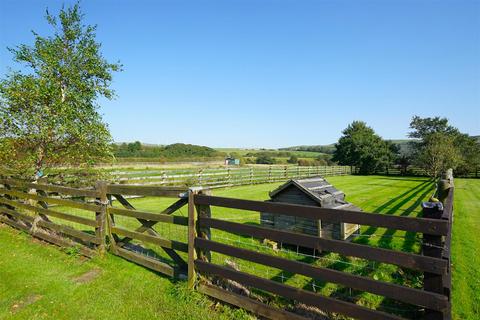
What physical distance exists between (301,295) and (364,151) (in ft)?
159

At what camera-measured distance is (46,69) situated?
28.2 feet

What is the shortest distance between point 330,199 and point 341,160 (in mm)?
49386

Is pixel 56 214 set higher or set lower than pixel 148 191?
lower

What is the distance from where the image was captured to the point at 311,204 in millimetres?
6684

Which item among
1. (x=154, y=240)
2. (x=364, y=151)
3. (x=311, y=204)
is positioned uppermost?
(x=364, y=151)

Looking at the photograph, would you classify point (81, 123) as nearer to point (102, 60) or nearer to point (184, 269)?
point (102, 60)

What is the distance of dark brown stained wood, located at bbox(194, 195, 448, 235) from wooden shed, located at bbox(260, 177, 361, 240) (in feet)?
9.39

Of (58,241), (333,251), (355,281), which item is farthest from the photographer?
(58,241)

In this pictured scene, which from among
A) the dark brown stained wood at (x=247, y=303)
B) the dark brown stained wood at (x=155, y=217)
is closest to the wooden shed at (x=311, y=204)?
the dark brown stained wood at (x=155, y=217)

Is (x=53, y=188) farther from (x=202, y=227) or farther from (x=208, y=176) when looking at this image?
(x=208, y=176)

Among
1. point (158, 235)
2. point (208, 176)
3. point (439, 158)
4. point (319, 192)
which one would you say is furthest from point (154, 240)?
point (439, 158)

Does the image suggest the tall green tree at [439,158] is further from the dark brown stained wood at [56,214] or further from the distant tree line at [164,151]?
the distant tree line at [164,151]

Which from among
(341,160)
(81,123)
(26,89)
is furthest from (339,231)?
(341,160)

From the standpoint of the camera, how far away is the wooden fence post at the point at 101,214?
570 centimetres
